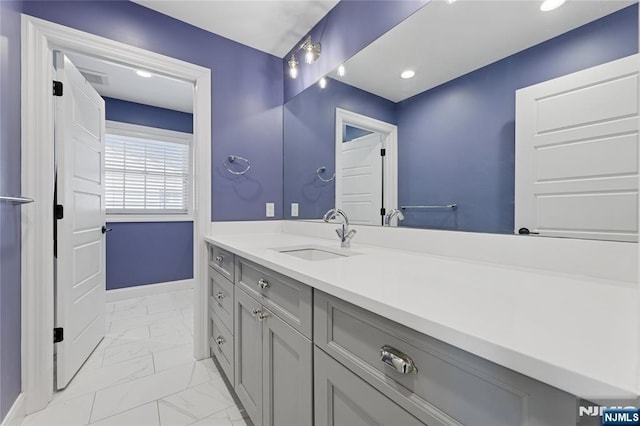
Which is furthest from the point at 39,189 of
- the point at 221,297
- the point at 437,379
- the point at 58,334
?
the point at 437,379

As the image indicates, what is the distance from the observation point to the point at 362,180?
1.67m

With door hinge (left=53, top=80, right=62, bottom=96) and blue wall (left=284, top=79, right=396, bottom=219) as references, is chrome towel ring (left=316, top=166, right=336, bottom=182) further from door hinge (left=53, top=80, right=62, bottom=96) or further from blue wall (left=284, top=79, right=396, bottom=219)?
door hinge (left=53, top=80, right=62, bottom=96)

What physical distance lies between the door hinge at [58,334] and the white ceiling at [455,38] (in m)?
2.33

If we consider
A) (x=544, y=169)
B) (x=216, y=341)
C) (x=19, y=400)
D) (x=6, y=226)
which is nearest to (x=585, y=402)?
(x=544, y=169)

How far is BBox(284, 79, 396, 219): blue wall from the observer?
1829 millimetres

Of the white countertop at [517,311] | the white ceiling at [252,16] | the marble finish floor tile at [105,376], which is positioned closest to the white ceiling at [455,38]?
the white ceiling at [252,16]

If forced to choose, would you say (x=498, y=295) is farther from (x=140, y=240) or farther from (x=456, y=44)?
(x=140, y=240)

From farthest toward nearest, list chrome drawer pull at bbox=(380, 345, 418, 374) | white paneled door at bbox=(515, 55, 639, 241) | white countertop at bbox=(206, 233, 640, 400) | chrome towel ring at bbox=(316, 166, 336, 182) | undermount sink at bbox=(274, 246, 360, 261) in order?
chrome towel ring at bbox=(316, 166, 336, 182) < undermount sink at bbox=(274, 246, 360, 261) < white paneled door at bbox=(515, 55, 639, 241) < chrome drawer pull at bbox=(380, 345, 418, 374) < white countertop at bbox=(206, 233, 640, 400)

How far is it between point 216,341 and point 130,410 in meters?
0.51

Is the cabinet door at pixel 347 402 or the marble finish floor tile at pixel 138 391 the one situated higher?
the cabinet door at pixel 347 402

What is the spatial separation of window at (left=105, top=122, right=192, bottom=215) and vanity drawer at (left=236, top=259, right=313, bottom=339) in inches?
116

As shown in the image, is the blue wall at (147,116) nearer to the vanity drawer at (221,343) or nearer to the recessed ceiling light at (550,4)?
the vanity drawer at (221,343)

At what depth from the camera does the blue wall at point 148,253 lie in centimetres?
323

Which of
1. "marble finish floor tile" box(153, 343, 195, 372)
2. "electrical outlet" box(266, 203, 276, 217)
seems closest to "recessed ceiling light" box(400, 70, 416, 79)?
"electrical outlet" box(266, 203, 276, 217)
